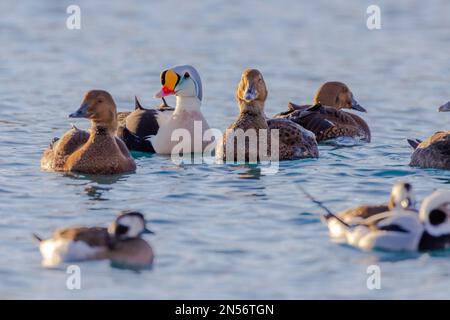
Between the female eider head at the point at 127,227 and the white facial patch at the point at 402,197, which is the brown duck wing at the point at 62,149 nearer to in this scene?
the female eider head at the point at 127,227

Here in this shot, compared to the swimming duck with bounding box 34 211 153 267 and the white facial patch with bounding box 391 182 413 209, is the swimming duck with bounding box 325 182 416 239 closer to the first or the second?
the white facial patch with bounding box 391 182 413 209

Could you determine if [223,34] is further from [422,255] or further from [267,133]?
[422,255]

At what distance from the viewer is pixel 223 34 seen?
25922 mm

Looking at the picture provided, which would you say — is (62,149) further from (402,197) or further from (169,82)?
(402,197)

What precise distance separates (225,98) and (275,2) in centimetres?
934

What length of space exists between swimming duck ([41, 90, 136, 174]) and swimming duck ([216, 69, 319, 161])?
1.28 meters

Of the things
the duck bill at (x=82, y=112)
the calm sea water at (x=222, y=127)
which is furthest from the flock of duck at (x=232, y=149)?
the calm sea water at (x=222, y=127)

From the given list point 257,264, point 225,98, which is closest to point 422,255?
point 257,264

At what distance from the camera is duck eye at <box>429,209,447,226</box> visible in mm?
11195

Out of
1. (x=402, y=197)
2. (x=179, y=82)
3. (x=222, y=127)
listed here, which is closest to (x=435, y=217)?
(x=402, y=197)

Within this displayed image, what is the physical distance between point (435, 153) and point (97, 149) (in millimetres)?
3772

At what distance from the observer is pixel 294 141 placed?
1541 centimetres
